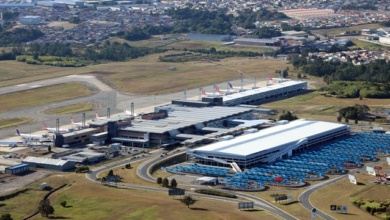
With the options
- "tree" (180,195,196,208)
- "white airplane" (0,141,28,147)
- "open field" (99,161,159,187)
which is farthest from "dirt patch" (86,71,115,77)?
"tree" (180,195,196,208)

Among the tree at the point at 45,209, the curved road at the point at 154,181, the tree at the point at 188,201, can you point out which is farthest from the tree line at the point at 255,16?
the tree at the point at 45,209

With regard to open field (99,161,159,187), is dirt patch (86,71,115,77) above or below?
below

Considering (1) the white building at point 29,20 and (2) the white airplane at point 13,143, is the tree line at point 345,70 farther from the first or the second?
(1) the white building at point 29,20

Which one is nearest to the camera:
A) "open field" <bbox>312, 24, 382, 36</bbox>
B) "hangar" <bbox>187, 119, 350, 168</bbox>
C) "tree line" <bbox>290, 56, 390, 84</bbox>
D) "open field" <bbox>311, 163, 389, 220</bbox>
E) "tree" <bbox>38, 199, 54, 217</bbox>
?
"tree" <bbox>38, 199, 54, 217</bbox>

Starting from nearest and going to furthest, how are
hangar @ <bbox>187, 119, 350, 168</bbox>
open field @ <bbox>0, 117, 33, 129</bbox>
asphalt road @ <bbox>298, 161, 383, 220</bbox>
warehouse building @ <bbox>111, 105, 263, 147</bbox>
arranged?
asphalt road @ <bbox>298, 161, 383, 220</bbox> → hangar @ <bbox>187, 119, 350, 168</bbox> → warehouse building @ <bbox>111, 105, 263, 147</bbox> → open field @ <bbox>0, 117, 33, 129</bbox>

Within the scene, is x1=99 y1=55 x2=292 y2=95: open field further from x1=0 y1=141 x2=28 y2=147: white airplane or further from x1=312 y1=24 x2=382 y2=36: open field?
x1=312 y1=24 x2=382 y2=36: open field

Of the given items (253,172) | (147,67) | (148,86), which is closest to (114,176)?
(253,172)
